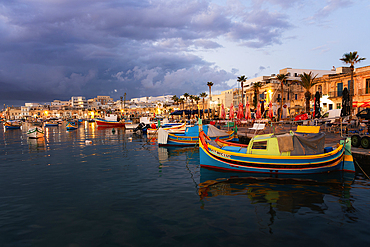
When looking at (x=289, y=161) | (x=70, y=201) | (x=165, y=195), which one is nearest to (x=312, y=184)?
(x=289, y=161)

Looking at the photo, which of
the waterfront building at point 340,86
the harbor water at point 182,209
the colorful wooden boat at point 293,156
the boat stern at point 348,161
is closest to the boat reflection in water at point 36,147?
the harbor water at point 182,209

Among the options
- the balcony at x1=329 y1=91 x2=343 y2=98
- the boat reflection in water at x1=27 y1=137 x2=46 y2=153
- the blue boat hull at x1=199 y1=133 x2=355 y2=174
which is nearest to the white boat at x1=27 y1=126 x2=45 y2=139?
the boat reflection in water at x1=27 y1=137 x2=46 y2=153

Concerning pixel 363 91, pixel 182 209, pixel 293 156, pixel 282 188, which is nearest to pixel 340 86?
→ pixel 363 91

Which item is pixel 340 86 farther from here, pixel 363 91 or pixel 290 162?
pixel 290 162

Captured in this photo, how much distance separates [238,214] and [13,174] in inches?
719

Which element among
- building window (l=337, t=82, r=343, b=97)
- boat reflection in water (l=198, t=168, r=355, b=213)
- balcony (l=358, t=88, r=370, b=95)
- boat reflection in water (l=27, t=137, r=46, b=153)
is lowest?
boat reflection in water (l=198, t=168, r=355, b=213)

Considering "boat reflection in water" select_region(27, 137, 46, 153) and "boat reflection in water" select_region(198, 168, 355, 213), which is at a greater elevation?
"boat reflection in water" select_region(27, 137, 46, 153)

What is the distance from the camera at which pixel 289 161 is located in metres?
14.7

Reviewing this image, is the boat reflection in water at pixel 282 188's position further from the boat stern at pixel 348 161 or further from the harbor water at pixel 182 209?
the boat stern at pixel 348 161

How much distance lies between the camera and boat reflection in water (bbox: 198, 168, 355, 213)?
1105 centimetres

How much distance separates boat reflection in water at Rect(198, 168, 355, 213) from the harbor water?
55 millimetres

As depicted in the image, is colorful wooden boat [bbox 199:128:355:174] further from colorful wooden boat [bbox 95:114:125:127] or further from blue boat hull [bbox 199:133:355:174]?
colorful wooden boat [bbox 95:114:125:127]

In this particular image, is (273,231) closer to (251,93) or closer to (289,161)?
(289,161)

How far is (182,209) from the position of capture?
34.2 ft
